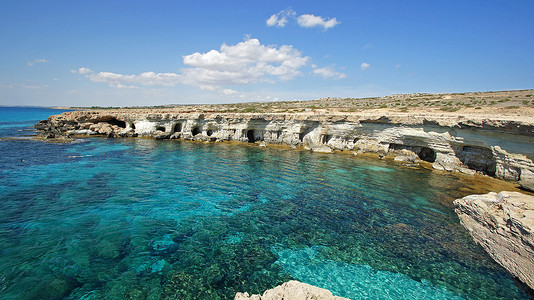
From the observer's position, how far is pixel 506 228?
9.80 meters

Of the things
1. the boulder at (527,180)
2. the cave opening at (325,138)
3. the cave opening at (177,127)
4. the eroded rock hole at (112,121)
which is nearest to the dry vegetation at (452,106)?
the cave opening at (177,127)

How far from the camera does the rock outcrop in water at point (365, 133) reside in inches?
845

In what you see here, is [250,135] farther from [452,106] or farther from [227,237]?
[452,106]

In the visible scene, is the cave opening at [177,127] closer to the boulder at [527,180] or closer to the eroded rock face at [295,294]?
the eroded rock face at [295,294]

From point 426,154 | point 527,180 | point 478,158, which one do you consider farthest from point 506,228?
point 426,154

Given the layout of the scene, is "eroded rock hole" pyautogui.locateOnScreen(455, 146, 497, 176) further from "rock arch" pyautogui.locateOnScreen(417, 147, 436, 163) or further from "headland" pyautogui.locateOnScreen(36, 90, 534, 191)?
"rock arch" pyautogui.locateOnScreen(417, 147, 436, 163)

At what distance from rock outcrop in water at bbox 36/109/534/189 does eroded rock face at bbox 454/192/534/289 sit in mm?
12550

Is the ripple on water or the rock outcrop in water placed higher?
the rock outcrop in water

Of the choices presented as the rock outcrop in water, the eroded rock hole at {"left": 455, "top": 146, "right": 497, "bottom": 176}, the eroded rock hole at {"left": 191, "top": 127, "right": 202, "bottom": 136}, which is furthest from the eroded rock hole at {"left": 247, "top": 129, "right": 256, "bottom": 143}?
the eroded rock hole at {"left": 455, "top": 146, "right": 497, "bottom": 176}

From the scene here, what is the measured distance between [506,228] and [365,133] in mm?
24823

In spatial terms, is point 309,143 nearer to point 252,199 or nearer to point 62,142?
point 252,199

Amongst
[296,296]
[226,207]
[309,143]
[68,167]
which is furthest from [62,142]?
[296,296]

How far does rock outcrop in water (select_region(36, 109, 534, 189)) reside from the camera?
21469mm

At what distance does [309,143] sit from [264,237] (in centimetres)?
2821
